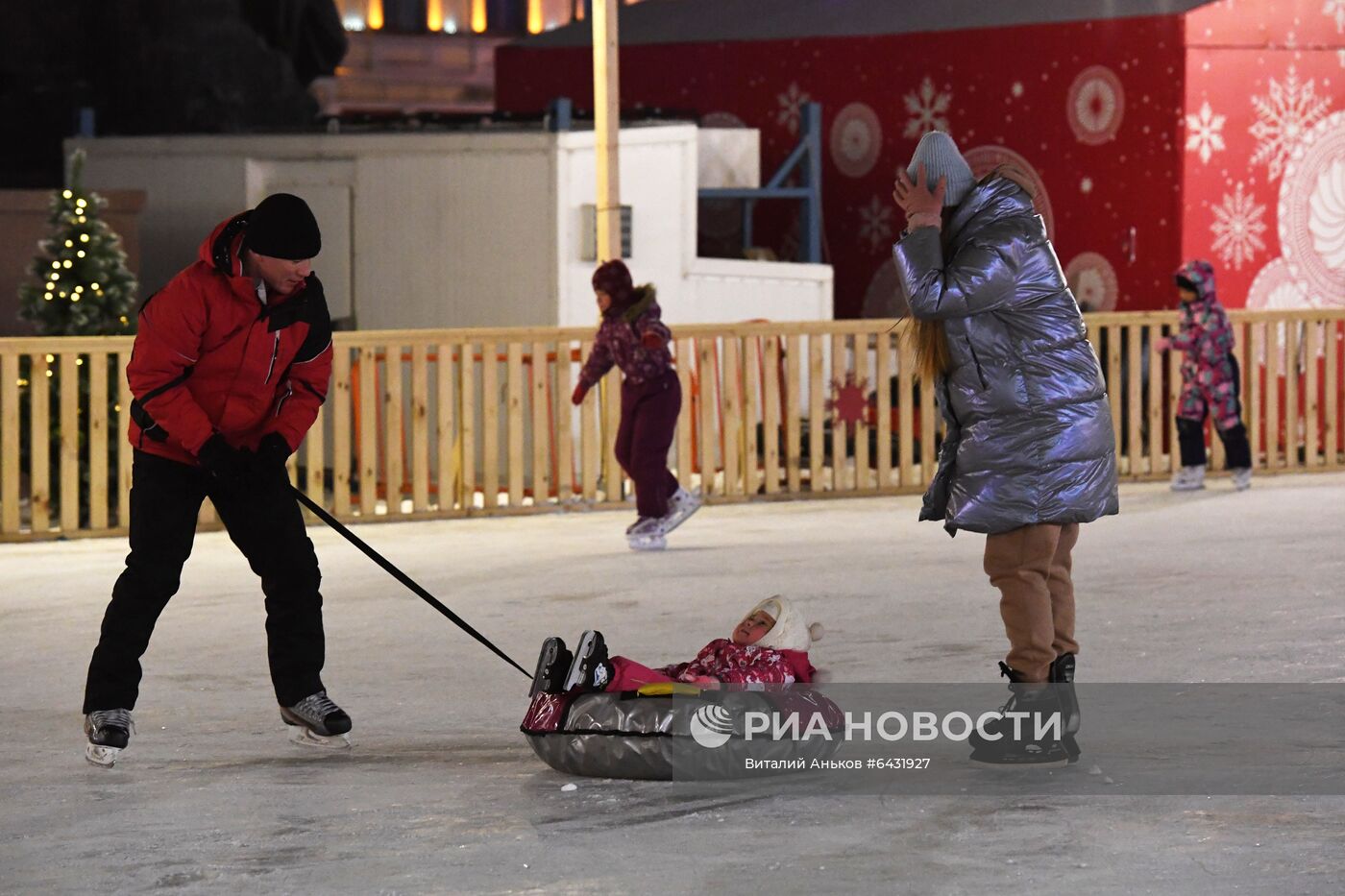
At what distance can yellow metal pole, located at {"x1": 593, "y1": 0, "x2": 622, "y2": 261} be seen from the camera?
13875 millimetres

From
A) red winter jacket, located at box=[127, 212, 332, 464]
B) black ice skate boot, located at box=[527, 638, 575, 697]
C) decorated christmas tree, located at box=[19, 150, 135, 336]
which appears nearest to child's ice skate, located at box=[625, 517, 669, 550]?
decorated christmas tree, located at box=[19, 150, 135, 336]

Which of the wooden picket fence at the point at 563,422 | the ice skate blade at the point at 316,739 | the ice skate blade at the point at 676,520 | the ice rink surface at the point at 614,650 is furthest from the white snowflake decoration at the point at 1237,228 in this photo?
the ice skate blade at the point at 316,739

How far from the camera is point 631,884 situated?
4707 mm

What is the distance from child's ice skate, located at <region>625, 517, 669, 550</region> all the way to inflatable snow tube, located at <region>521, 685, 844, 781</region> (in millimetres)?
5266

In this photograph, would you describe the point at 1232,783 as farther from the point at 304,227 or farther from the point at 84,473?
the point at 84,473

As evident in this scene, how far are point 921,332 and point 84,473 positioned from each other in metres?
7.81

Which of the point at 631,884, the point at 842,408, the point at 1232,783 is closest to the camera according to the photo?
the point at 631,884

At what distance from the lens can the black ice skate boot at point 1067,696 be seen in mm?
5852

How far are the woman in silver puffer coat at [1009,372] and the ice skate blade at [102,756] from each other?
2.36 meters

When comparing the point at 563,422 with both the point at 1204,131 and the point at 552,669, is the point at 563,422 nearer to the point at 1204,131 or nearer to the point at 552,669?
the point at 1204,131

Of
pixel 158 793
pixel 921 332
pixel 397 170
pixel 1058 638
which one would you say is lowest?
pixel 158 793

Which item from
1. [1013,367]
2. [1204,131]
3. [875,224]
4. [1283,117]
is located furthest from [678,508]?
[875,224]

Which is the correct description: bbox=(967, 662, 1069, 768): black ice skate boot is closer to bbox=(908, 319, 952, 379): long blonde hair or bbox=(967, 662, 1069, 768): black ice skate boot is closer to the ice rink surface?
the ice rink surface

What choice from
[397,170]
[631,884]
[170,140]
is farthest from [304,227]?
[170,140]
